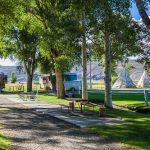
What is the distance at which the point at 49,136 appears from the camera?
14523 millimetres

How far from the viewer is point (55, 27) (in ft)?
79.6

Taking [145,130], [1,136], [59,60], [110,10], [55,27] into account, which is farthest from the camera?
[59,60]

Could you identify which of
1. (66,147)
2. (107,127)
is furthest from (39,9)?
(66,147)

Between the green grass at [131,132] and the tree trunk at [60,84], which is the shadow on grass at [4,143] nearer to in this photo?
the green grass at [131,132]

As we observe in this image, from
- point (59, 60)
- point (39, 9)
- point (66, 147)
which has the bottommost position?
point (66, 147)

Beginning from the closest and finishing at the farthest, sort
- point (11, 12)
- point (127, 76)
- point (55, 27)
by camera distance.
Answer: point (11, 12) < point (55, 27) < point (127, 76)

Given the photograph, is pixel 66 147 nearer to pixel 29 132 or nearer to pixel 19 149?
pixel 19 149

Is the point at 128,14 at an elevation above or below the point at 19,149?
above

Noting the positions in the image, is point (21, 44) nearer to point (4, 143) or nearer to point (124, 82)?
point (4, 143)

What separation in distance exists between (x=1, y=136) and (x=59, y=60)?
731 inches

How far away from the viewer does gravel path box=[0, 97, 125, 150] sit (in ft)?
41.2

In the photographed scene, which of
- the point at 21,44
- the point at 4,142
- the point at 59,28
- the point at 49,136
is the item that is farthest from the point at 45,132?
the point at 21,44

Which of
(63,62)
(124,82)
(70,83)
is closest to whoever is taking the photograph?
(63,62)

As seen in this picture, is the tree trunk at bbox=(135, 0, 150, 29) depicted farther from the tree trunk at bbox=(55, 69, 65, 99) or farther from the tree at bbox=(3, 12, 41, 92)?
the tree at bbox=(3, 12, 41, 92)
